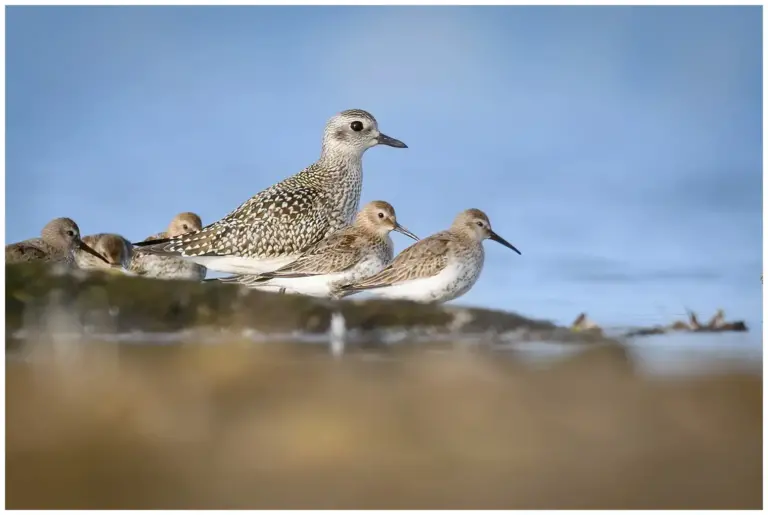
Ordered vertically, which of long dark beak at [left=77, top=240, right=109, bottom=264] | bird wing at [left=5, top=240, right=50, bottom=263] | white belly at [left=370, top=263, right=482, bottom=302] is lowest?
white belly at [left=370, top=263, right=482, bottom=302]

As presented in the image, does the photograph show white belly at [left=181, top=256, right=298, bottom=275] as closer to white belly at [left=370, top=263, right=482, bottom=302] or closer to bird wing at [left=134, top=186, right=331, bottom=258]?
bird wing at [left=134, top=186, right=331, bottom=258]

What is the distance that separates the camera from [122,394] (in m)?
4.73

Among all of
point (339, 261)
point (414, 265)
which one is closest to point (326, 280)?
point (339, 261)

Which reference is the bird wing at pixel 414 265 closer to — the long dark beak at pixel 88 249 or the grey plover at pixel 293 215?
the grey plover at pixel 293 215

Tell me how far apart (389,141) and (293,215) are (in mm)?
702

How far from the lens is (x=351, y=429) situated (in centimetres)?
459

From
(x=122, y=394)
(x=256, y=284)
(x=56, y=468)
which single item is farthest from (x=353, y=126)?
(x=56, y=468)

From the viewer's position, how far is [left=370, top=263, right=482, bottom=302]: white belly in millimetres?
6094

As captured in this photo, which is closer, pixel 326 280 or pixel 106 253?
pixel 326 280

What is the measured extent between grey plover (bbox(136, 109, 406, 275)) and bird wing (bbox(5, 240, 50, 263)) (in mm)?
547

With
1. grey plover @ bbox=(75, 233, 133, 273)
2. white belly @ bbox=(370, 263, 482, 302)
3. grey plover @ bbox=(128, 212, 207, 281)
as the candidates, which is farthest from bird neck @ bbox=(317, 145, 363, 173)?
grey plover @ bbox=(75, 233, 133, 273)

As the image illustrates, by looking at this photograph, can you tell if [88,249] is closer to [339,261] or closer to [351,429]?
[339,261]

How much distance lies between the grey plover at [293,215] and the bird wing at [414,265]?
60 centimetres

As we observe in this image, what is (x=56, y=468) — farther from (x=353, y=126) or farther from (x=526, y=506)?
(x=353, y=126)
